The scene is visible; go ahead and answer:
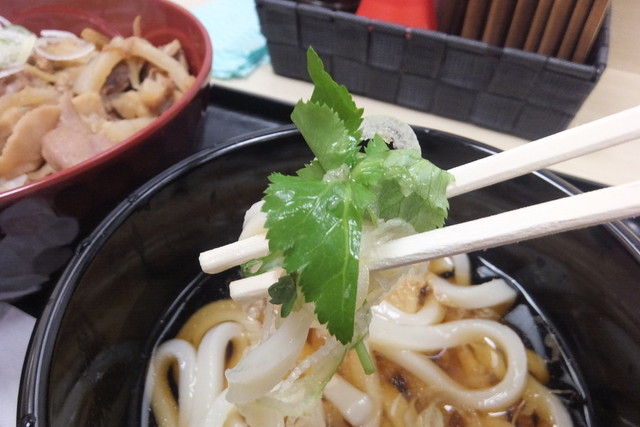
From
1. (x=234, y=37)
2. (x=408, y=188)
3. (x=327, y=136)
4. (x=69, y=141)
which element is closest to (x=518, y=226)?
(x=408, y=188)

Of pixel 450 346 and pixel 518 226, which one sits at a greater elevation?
pixel 518 226

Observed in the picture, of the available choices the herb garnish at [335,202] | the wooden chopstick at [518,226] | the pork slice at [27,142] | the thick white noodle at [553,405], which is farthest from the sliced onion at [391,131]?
the pork slice at [27,142]

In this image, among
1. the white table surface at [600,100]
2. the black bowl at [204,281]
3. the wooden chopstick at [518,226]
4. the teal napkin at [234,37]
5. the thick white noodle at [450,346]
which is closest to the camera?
the wooden chopstick at [518,226]

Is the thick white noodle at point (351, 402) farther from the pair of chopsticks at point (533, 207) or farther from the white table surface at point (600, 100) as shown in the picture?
the white table surface at point (600, 100)

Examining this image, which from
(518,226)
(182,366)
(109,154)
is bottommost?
(182,366)

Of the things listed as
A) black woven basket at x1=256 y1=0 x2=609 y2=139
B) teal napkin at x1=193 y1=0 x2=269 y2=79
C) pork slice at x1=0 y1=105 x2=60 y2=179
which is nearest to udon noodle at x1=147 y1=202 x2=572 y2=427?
pork slice at x1=0 y1=105 x2=60 y2=179

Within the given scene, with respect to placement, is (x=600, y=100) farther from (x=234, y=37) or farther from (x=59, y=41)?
(x=59, y=41)
